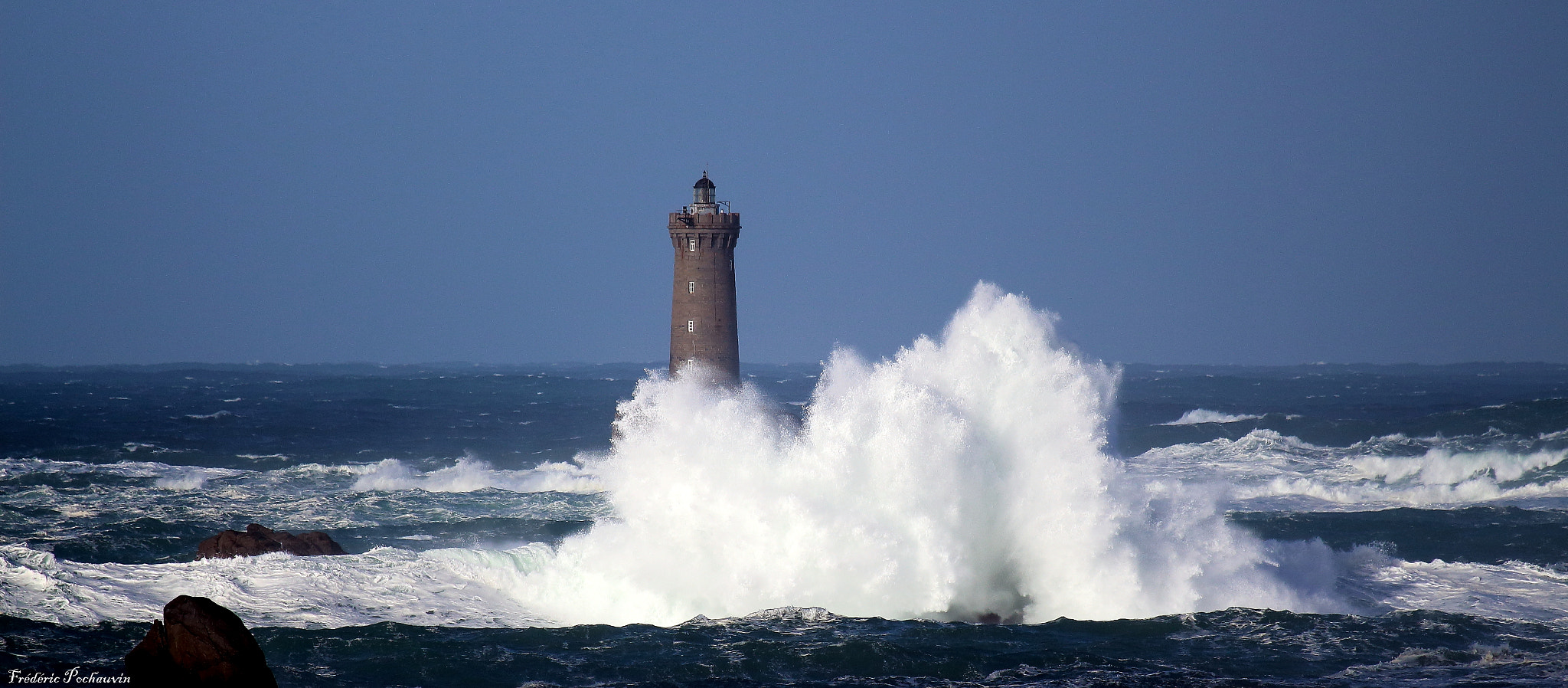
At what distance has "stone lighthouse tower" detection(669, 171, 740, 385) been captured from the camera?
3117cm

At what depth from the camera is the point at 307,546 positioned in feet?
61.9

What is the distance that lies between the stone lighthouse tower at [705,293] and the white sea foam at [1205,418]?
70.8ft

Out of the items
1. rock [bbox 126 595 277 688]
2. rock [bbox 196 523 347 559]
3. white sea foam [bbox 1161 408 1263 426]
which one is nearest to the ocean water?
rock [bbox 196 523 347 559]

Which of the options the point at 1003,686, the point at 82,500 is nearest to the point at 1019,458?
the point at 1003,686

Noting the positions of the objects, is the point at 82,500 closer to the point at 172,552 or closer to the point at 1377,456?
the point at 172,552

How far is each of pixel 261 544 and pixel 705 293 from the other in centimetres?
1481

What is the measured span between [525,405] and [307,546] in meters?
47.7

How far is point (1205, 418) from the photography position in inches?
2024

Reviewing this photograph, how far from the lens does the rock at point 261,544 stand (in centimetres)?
1819

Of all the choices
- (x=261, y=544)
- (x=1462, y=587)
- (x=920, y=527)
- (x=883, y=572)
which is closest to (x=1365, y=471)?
(x=1462, y=587)

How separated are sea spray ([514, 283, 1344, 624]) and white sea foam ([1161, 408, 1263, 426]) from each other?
31073 mm

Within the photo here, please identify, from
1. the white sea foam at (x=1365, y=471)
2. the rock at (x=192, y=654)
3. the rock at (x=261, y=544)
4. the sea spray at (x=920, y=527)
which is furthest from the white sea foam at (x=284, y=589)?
the white sea foam at (x=1365, y=471)

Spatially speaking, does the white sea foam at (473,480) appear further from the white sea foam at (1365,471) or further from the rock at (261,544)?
the white sea foam at (1365,471)

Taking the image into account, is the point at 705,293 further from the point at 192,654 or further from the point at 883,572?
the point at 192,654
